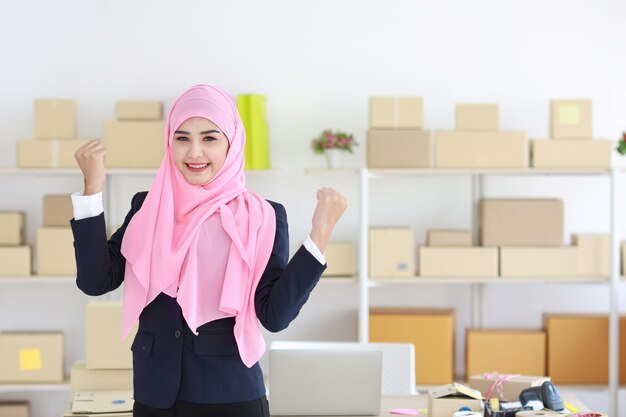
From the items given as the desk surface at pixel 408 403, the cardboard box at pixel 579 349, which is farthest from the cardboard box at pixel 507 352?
the desk surface at pixel 408 403

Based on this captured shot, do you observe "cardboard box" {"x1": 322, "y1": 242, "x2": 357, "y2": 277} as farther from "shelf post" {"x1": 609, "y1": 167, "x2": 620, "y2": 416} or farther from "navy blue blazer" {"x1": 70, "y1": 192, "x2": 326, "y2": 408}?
"navy blue blazer" {"x1": 70, "y1": 192, "x2": 326, "y2": 408}

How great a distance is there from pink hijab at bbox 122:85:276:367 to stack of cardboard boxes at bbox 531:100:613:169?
2.65 meters

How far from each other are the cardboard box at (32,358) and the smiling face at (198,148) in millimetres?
2754

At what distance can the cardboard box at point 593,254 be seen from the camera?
437cm

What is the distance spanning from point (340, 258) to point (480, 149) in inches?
32.0

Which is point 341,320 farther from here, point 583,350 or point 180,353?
point 180,353

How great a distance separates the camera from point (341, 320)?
470cm

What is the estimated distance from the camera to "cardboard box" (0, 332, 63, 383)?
435 centimetres

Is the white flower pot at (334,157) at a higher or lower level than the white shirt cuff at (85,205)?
higher

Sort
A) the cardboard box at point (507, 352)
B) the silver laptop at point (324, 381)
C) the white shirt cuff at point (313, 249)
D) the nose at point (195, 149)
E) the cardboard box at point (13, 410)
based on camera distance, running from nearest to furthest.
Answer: the white shirt cuff at point (313, 249) < the nose at point (195, 149) < the silver laptop at point (324, 381) < the cardboard box at point (507, 352) < the cardboard box at point (13, 410)

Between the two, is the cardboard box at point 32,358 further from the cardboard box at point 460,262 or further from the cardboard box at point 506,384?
the cardboard box at point 506,384

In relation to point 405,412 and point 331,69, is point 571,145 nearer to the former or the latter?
point 331,69

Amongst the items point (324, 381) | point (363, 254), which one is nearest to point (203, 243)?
point (324, 381)

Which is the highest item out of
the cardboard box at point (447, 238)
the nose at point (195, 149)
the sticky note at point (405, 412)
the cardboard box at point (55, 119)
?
the cardboard box at point (55, 119)
